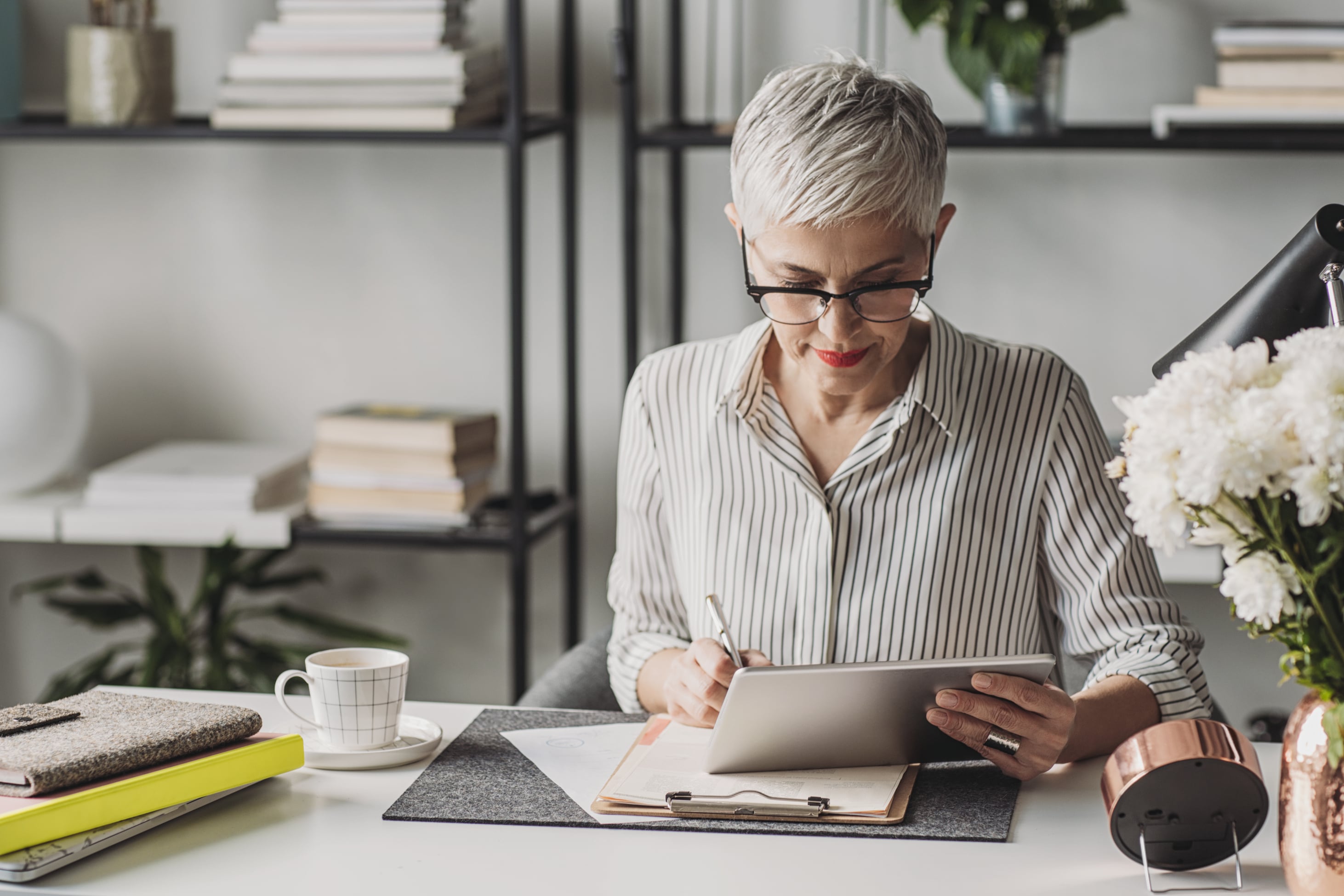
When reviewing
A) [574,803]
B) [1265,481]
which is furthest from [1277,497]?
[574,803]

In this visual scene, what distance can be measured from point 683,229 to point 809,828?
1.64 meters

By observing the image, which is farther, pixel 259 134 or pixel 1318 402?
pixel 259 134

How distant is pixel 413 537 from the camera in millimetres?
2307

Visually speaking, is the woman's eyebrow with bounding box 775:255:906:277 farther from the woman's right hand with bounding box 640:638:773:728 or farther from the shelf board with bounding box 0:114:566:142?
the shelf board with bounding box 0:114:566:142

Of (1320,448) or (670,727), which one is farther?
(670,727)

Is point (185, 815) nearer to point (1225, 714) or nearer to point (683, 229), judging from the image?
point (683, 229)

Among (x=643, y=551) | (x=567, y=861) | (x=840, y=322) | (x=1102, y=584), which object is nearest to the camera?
(x=567, y=861)

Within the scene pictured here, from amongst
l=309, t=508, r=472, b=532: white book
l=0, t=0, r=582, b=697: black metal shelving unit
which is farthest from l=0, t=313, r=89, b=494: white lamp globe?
l=309, t=508, r=472, b=532: white book

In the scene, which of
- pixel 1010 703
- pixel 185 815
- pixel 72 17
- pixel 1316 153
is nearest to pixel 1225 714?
pixel 1316 153

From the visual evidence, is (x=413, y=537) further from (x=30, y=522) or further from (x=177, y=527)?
(x=30, y=522)

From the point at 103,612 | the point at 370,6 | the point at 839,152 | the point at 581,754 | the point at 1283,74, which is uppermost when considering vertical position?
the point at 370,6

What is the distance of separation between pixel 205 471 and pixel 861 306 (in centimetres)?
144

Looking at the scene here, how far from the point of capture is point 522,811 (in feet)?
3.59

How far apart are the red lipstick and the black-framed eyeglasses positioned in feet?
0.11
